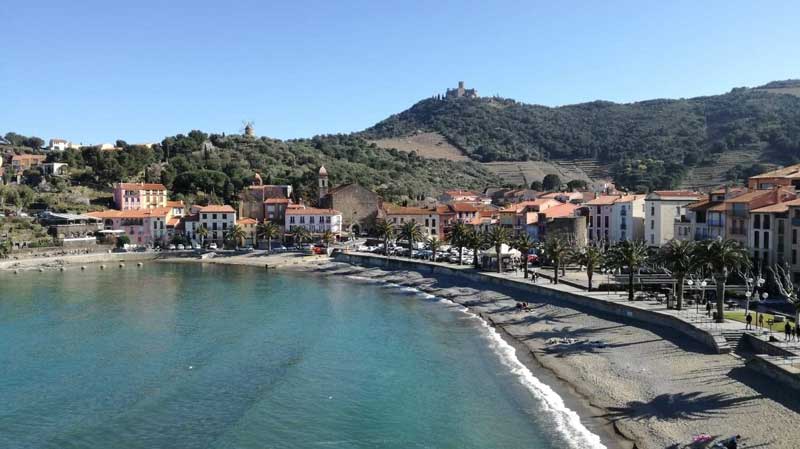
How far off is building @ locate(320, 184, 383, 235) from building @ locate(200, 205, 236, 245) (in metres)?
13.0

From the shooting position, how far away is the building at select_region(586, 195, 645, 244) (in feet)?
194

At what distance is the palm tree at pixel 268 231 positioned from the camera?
263 feet

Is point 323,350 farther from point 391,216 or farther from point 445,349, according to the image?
point 391,216

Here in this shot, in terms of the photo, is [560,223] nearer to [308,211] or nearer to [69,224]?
[308,211]

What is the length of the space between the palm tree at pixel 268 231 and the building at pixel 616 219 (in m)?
37.4

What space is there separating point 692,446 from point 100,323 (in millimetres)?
34556

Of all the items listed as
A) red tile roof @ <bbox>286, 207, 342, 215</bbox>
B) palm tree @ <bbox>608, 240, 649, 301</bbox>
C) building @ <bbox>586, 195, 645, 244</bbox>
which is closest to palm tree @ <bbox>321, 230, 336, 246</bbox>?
red tile roof @ <bbox>286, 207, 342, 215</bbox>

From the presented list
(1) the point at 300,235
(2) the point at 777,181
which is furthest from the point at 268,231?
(2) the point at 777,181

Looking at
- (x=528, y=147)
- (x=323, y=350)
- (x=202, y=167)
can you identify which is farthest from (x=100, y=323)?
(x=528, y=147)

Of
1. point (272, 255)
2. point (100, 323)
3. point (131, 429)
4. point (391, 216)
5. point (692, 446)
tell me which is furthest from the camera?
point (391, 216)

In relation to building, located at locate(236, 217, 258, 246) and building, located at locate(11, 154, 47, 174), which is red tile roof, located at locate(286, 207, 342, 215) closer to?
building, located at locate(236, 217, 258, 246)

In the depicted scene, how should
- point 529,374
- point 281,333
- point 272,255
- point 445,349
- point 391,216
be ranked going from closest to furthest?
point 529,374 → point 445,349 → point 281,333 → point 272,255 → point 391,216

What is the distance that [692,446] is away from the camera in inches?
737

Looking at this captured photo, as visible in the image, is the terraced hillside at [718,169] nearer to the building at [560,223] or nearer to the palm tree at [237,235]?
the building at [560,223]
